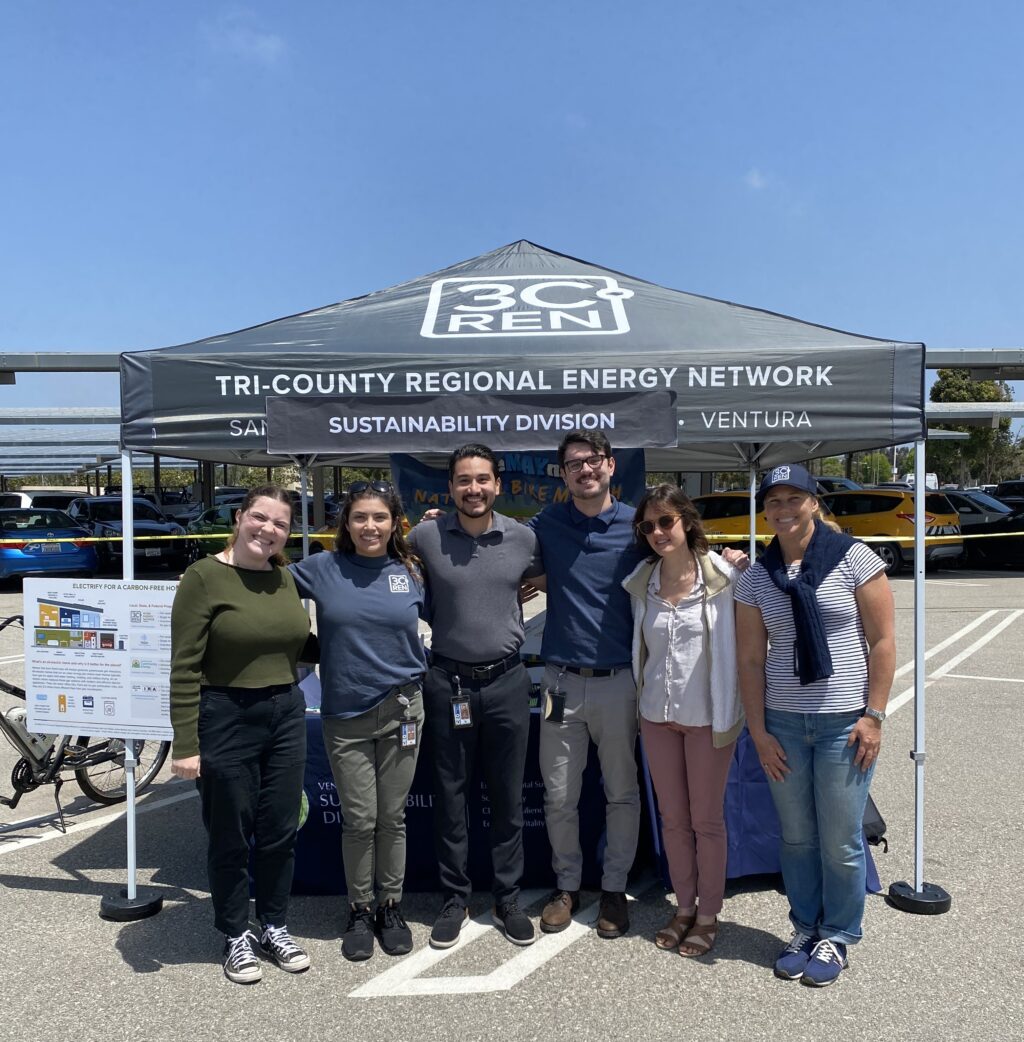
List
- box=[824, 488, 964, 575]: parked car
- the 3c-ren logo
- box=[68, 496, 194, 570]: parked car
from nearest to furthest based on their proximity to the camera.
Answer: the 3c-ren logo → box=[824, 488, 964, 575]: parked car → box=[68, 496, 194, 570]: parked car

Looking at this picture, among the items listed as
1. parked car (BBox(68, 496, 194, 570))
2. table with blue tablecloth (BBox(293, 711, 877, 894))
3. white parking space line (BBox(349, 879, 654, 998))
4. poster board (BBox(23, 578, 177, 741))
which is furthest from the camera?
parked car (BBox(68, 496, 194, 570))

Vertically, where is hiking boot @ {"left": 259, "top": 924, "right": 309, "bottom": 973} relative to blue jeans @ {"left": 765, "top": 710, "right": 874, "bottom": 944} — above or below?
below

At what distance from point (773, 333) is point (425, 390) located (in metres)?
1.59

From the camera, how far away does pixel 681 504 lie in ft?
10.4

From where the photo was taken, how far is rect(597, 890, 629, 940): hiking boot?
3.41 meters

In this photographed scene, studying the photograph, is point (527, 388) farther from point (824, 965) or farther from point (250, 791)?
point (824, 965)

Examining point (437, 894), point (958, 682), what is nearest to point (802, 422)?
point (437, 894)

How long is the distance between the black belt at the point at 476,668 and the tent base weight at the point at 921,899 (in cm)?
193

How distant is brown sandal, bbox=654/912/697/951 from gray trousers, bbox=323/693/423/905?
1015 mm

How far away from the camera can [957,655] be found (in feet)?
29.9

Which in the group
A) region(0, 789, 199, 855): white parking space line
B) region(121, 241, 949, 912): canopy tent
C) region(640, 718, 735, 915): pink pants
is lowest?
region(0, 789, 199, 855): white parking space line

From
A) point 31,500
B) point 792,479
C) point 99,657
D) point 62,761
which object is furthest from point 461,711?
point 31,500

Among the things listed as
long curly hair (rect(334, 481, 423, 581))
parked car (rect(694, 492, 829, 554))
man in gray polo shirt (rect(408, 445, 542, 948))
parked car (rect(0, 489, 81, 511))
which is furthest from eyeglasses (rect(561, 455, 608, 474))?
parked car (rect(0, 489, 81, 511))

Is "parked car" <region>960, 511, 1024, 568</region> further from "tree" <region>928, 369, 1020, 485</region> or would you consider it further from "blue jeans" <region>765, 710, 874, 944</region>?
"blue jeans" <region>765, 710, 874, 944</region>
